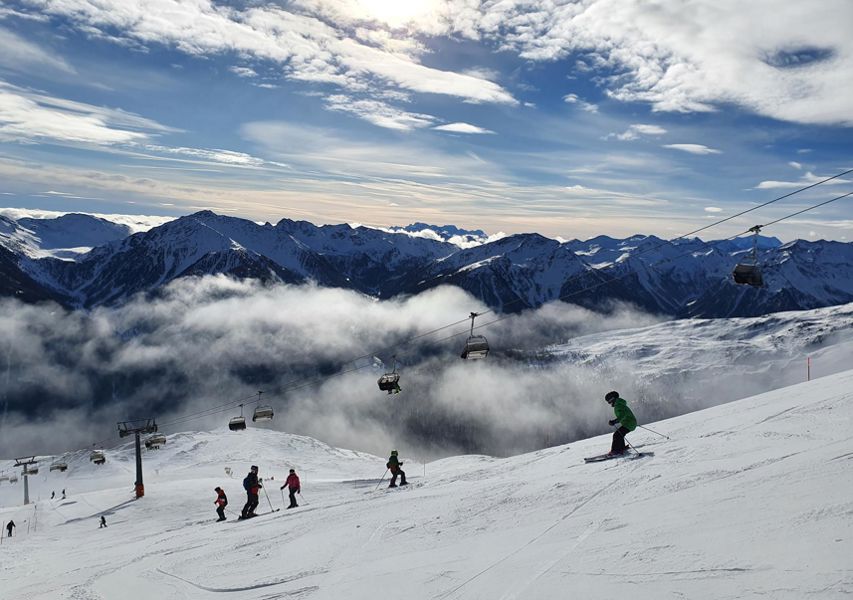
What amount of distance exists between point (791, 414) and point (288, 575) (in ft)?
38.8

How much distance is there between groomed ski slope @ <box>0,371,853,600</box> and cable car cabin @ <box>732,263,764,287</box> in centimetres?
357

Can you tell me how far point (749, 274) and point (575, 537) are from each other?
43.3 feet

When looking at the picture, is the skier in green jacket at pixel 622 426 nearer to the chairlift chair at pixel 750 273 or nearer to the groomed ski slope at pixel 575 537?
the groomed ski slope at pixel 575 537

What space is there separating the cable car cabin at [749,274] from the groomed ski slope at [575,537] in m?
3.57

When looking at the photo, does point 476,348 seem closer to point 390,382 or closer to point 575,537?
point 390,382

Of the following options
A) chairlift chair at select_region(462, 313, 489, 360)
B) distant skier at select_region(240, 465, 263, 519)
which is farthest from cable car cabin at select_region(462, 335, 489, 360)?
distant skier at select_region(240, 465, 263, 519)

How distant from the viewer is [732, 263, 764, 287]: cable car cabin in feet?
60.7

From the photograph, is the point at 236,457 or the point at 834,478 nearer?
the point at 834,478

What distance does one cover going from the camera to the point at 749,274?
18.6 meters

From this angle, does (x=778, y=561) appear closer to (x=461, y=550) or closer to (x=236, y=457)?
(x=461, y=550)

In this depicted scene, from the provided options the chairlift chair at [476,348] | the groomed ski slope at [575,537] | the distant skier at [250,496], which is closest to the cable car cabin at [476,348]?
the chairlift chair at [476,348]

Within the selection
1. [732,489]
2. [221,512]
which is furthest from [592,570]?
[221,512]

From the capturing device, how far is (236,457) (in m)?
95.4

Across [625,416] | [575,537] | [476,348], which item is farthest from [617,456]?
[476,348]
